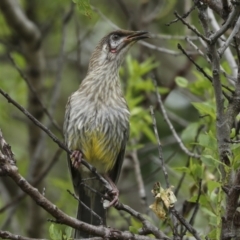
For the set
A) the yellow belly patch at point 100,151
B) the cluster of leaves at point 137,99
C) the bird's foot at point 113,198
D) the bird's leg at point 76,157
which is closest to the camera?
the bird's foot at point 113,198

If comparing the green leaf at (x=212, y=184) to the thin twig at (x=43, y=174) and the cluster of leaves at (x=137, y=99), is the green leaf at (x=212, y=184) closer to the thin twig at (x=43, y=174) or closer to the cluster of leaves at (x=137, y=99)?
the cluster of leaves at (x=137, y=99)

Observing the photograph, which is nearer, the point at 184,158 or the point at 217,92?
the point at 217,92

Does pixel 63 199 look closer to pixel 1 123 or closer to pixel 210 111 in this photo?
pixel 1 123

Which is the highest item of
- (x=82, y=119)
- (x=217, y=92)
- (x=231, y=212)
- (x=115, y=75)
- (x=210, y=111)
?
(x=115, y=75)

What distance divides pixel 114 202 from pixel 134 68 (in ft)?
9.43

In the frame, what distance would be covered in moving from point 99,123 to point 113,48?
0.97 meters

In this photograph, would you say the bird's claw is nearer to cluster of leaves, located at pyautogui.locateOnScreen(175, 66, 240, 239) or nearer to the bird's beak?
cluster of leaves, located at pyautogui.locateOnScreen(175, 66, 240, 239)

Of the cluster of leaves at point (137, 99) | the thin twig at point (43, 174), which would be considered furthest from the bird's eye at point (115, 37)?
the thin twig at point (43, 174)

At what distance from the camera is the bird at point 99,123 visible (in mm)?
6418

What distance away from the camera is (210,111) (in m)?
5.30

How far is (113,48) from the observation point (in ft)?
23.3

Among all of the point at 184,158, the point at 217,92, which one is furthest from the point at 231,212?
the point at 184,158

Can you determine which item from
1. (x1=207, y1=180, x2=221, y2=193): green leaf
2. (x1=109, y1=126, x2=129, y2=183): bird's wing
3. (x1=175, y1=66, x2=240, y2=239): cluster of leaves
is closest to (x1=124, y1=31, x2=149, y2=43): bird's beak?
(x1=175, y1=66, x2=240, y2=239): cluster of leaves

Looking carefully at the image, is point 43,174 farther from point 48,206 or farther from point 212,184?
point 48,206
